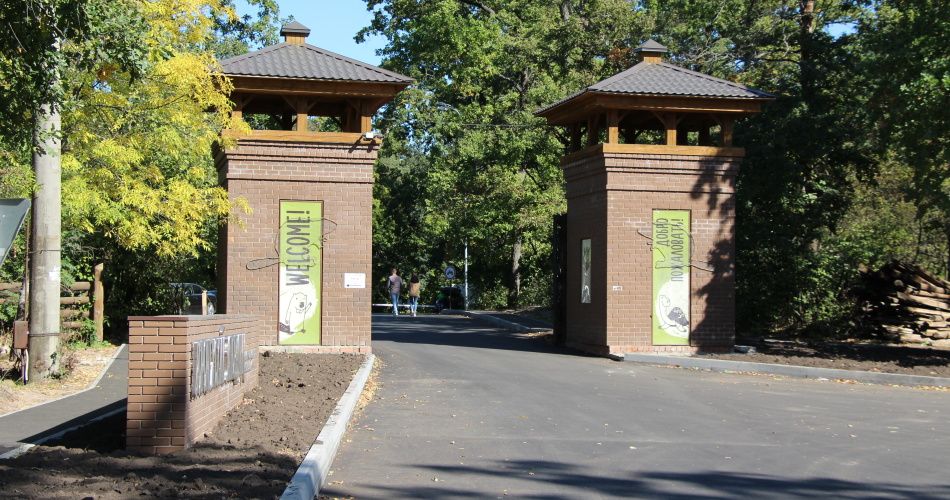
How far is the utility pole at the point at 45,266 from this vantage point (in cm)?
1397

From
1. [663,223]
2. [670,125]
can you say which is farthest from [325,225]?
[670,125]

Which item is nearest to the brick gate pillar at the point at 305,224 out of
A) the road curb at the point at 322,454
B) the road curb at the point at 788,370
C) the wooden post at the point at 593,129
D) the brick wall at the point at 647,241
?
the wooden post at the point at 593,129

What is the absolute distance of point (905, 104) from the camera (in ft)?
56.2

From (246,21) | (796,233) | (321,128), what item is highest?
(246,21)

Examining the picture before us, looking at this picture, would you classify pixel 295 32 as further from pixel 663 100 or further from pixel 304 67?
pixel 663 100

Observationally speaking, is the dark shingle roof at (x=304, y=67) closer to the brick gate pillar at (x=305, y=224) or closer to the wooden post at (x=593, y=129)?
the brick gate pillar at (x=305, y=224)

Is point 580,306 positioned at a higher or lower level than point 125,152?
lower

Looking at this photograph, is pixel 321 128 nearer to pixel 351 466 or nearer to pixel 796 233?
pixel 796 233

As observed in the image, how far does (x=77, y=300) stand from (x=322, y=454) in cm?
1303

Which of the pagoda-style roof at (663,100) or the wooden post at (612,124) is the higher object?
the pagoda-style roof at (663,100)

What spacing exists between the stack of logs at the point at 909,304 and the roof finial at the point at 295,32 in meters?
15.8

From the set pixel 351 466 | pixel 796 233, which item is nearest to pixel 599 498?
pixel 351 466

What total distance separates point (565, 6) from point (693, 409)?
104ft

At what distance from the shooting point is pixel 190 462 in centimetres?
727
